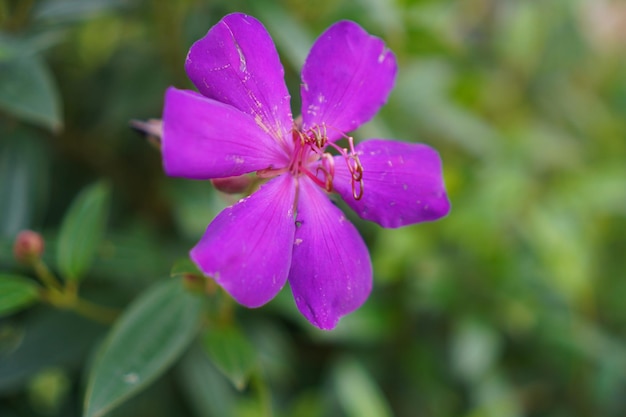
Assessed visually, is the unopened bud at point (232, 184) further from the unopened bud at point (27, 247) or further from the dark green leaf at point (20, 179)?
the dark green leaf at point (20, 179)

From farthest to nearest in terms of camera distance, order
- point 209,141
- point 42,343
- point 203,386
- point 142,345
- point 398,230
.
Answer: point 398,230, point 203,386, point 42,343, point 142,345, point 209,141

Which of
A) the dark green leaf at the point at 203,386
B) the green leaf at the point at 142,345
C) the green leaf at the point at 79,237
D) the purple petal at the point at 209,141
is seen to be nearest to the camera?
the purple petal at the point at 209,141

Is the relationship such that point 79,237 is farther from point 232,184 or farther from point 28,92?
point 232,184

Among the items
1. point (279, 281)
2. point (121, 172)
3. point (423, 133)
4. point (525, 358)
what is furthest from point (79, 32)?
point (525, 358)

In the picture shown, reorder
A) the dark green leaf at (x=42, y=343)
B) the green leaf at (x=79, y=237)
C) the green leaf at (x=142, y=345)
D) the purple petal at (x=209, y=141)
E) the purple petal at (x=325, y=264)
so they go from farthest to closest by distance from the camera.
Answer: the dark green leaf at (x=42, y=343), the green leaf at (x=79, y=237), the green leaf at (x=142, y=345), the purple petal at (x=325, y=264), the purple petal at (x=209, y=141)

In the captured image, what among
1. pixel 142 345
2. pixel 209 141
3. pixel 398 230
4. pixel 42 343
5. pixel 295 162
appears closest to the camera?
pixel 209 141

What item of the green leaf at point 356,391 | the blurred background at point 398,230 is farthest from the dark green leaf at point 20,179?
the green leaf at point 356,391

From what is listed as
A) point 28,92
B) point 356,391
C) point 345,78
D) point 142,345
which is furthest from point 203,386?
point 345,78

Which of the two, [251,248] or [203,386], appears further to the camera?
[203,386]
